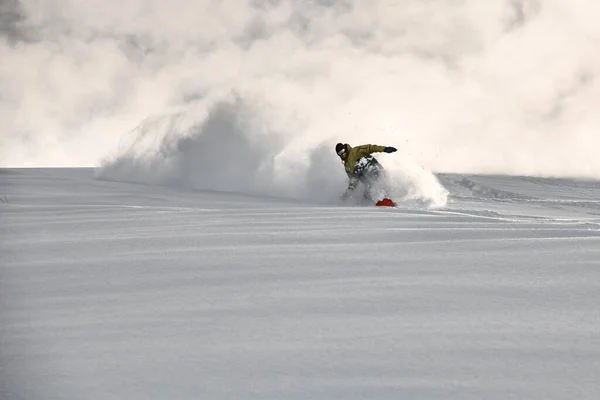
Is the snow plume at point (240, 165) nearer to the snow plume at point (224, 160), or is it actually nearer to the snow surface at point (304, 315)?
the snow plume at point (224, 160)

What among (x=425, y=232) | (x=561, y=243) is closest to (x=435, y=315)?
(x=561, y=243)

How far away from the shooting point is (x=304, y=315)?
9.30 feet

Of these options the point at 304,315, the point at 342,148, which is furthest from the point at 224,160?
the point at 304,315

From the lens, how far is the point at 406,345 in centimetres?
241

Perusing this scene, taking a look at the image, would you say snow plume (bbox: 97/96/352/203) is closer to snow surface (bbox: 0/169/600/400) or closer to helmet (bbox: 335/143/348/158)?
helmet (bbox: 335/143/348/158)

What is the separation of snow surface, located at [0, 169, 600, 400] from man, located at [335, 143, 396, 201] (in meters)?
6.81

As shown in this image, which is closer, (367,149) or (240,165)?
(367,149)

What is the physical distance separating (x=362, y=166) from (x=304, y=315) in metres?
9.72

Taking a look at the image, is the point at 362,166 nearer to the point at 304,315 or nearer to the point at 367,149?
the point at 367,149

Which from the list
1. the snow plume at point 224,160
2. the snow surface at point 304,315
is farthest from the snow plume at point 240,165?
the snow surface at point 304,315

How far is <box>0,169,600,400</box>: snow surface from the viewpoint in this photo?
208 centimetres

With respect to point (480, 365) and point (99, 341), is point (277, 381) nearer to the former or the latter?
point (480, 365)

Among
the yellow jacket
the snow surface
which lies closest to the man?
the yellow jacket

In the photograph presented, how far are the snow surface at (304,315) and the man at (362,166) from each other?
6.81 meters
